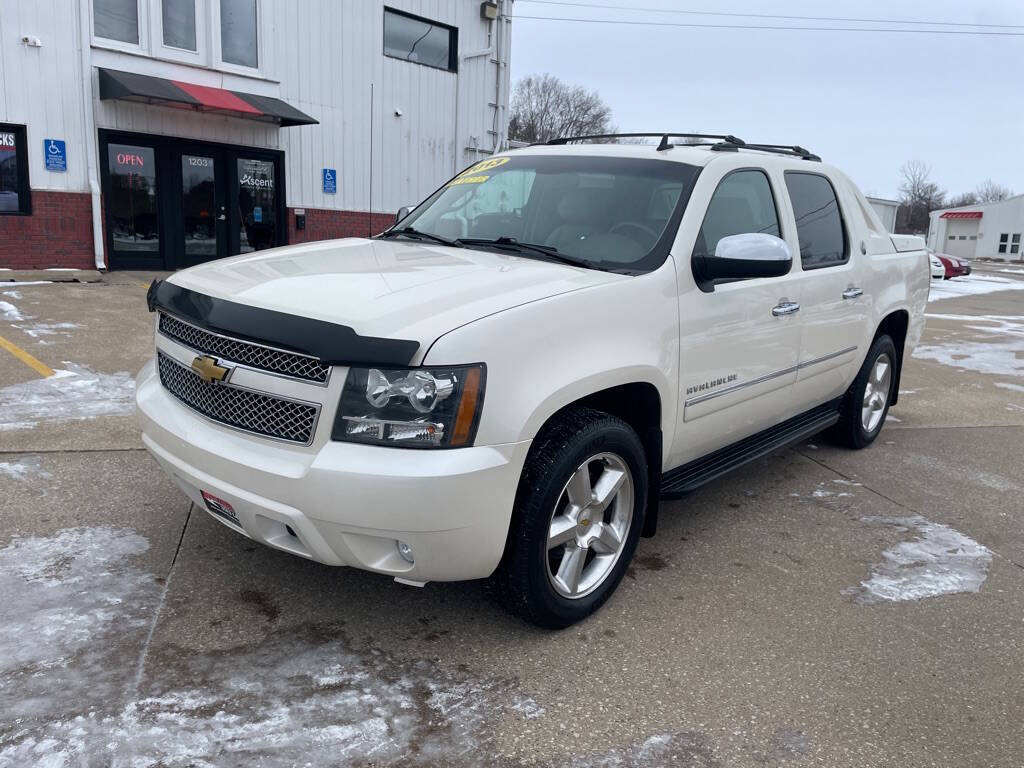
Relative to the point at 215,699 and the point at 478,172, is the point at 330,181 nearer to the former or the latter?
the point at 478,172

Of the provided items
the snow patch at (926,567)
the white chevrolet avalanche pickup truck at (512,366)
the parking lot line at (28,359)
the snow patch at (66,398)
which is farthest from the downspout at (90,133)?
the snow patch at (926,567)

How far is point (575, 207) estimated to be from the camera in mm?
3863

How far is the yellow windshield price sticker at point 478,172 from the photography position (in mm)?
4391

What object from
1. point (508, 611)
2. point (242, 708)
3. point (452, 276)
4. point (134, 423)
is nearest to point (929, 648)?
point (508, 611)

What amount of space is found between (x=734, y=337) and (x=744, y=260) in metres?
0.45

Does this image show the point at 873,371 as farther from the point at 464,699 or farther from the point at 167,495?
the point at 167,495

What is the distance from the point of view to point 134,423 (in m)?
5.43

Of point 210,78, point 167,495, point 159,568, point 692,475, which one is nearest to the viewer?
point 159,568

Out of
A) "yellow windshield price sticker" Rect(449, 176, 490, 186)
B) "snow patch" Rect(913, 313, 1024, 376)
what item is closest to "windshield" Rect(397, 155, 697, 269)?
"yellow windshield price sticker" Rect(449, 176, 490, 186)

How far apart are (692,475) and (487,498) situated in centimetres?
146

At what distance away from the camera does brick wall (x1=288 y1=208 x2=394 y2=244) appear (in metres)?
16.3

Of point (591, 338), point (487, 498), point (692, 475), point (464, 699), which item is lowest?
point (464, 699)

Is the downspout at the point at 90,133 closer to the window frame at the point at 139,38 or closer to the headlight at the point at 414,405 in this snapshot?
the window frame at the point at 139,38

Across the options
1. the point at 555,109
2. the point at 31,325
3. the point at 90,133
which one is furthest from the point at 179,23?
the point at 555,109
